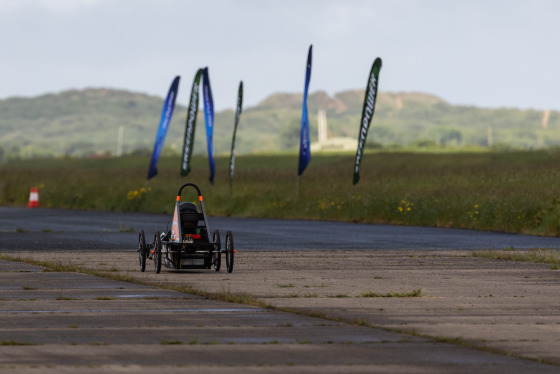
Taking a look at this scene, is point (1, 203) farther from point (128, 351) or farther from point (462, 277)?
point (128, 351)

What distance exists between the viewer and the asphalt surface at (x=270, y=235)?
26.3 metres

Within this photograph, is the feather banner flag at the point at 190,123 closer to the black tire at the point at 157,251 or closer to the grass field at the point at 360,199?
the grass field at the point at 360,199

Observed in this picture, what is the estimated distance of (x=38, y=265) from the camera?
19547 mm

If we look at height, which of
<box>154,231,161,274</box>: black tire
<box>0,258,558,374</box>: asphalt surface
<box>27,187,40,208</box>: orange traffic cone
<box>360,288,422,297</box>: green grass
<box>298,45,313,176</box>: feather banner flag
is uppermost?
<box>298,45,313,176</box>: feather banner flag

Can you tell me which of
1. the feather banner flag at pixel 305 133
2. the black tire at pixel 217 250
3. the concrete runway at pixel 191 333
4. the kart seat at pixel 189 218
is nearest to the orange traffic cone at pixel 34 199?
the feather banner flag at pixel 305 133

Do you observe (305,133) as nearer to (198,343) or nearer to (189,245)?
(189,245)

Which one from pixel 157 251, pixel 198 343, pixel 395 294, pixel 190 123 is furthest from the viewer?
pixel 190 123

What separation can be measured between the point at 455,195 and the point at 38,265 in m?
24.6

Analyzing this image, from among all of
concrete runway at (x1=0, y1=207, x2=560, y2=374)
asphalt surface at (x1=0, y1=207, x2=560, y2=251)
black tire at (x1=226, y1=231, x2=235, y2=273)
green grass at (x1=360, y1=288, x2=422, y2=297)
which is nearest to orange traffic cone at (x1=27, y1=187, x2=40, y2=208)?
A: asphalt surface at (x1=0, y1=207, x2=560, y2=251)

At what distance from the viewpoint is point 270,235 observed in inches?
1220

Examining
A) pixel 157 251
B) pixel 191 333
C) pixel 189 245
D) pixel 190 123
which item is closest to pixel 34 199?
pixel 190 123

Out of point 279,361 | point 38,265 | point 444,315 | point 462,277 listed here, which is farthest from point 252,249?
point 279,361

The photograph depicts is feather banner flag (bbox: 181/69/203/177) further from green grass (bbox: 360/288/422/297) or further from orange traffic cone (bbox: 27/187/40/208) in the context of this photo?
green grass (bbox: 360/288/422/297)

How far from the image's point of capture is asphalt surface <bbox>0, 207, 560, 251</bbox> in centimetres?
2629
